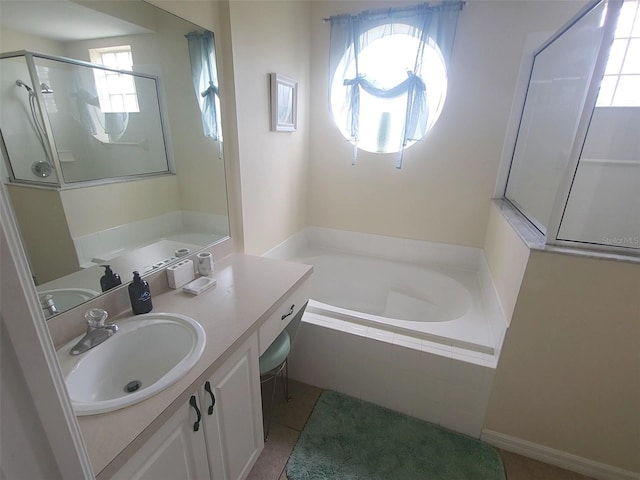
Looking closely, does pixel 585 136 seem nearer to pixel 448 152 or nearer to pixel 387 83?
pixel 448 152

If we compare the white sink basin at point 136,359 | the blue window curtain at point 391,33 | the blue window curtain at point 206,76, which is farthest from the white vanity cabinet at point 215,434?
the blue window curtain at point 391,33

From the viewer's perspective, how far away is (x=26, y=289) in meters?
0.33

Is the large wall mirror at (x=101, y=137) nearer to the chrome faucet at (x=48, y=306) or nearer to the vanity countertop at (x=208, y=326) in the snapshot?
the chrome faucet at (x=48, y=306)

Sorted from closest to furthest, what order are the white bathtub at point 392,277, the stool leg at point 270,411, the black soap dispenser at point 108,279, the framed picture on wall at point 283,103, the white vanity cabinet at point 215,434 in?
the white vanity cabinet at point 215,434 → the black soap dispenser at point 108,279 → the stool leg at point 270,411 → the framed picture on wall at point 283,103 → the white bathtub at point 392,277

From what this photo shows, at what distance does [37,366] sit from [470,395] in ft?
5.51

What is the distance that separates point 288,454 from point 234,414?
56 cm

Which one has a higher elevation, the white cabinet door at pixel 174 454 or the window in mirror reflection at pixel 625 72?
the window in mirror reflection at pixel 625 72

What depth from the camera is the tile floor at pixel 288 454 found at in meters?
1.38

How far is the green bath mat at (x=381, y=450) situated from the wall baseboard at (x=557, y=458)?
0.07m

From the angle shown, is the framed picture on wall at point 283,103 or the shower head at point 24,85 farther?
the framed picture on wall at point 283,103

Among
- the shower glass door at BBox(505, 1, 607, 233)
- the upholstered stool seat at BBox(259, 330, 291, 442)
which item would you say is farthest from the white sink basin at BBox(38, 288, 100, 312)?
the shower glass door at BBox(505, 1, 607, 233)

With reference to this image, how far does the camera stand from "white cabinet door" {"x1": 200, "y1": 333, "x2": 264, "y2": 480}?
0.96 meters

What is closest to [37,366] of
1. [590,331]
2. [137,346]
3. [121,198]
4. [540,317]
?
[137,346]

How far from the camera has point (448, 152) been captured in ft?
7.30
